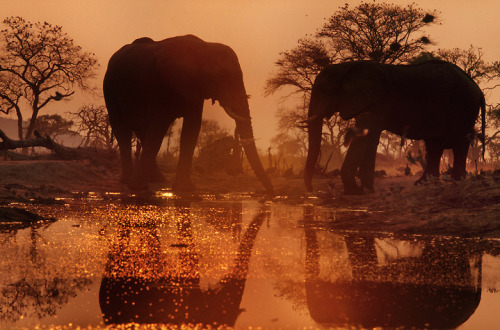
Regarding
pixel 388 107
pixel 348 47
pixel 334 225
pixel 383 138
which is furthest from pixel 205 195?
pixel 383 138

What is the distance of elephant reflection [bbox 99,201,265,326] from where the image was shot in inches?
165

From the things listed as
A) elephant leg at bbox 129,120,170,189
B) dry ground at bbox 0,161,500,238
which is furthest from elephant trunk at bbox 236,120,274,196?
elephant leg at bbox 129,120,170,189

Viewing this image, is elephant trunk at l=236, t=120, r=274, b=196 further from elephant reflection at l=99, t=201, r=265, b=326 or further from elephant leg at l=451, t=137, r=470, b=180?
elephant reflection at l=99, t=201, r=265, b=326

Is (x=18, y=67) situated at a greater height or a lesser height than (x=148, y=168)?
greater

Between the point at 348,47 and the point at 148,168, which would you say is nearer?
the point at 148,168

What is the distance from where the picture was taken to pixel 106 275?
5.50m

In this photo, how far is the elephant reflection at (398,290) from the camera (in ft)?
13.7

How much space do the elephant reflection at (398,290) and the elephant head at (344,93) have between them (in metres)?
8.32

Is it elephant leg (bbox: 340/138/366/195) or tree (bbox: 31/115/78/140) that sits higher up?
tree (bbox: 31/115/78/140)

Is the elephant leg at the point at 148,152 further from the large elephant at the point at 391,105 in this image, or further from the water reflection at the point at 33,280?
the water reflection at the point at 33,280

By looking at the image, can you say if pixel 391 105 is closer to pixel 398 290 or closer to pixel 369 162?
pixel 369 162

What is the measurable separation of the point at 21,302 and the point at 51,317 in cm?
50

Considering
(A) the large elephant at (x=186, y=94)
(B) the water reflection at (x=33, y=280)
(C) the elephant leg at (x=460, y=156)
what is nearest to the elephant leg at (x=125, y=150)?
(A) the large elephant at (x=186, y=94)

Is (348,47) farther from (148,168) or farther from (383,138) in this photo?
(383,138)
